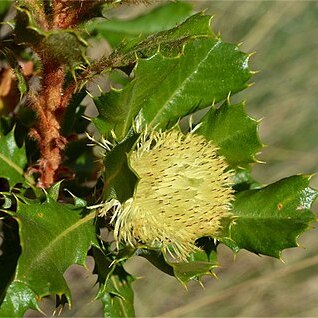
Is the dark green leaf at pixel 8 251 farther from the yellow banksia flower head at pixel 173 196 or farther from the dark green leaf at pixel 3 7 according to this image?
the dark green leaf at pixel 3 7

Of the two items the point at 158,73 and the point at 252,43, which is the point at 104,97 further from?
the point at 252,43

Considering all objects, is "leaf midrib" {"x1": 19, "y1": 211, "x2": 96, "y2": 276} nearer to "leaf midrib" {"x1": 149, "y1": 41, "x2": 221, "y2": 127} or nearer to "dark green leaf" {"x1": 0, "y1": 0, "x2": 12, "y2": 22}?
"leaf midrib" {"x1": 149, "y1": 41, "x2": 221, "y2": 127}

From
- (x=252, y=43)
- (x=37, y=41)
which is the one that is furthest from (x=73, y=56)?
(x=252, y=43)

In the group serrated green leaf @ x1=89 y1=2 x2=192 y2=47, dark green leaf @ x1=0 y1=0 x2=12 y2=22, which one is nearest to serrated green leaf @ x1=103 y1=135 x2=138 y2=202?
dark green leaf @ x1=0 y1=0 x2=12 y2=22

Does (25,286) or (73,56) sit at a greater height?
(73,56)

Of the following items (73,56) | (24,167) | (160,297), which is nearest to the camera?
(73,56)
